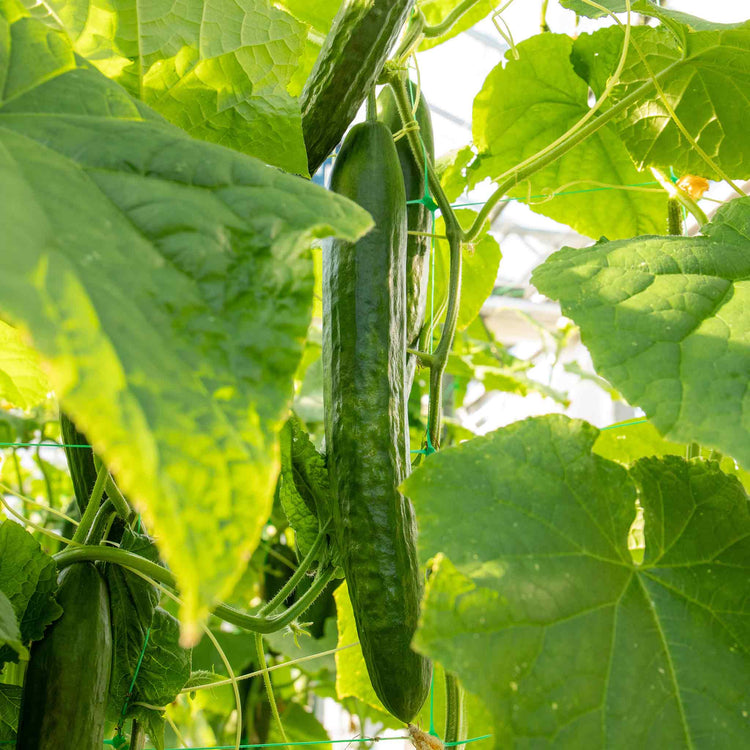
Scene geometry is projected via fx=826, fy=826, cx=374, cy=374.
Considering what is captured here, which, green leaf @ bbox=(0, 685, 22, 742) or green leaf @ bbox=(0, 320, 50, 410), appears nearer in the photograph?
green leaf @ bbox=(0, 685, 22, 742)

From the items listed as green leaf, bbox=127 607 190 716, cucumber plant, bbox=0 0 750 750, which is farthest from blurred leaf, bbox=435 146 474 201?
green leaf, bbox=127 607 190 716

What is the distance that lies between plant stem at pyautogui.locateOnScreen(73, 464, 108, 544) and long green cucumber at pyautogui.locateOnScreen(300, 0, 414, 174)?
1.24 feet

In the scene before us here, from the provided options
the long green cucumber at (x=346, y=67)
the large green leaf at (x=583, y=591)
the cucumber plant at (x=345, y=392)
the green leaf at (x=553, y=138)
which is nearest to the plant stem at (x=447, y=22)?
the cucumber plant at (x=345, y=392)

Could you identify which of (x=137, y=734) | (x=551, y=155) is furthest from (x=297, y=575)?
(x=551, y=155)

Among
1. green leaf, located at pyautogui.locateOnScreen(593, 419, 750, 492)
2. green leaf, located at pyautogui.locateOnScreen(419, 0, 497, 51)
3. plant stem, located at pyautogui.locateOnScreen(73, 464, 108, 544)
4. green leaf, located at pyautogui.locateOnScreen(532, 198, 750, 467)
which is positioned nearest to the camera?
green leaf, located at pyautogui.locateOnScreen(532, 198, 750, 467)

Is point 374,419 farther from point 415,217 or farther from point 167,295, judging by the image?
point 167,295

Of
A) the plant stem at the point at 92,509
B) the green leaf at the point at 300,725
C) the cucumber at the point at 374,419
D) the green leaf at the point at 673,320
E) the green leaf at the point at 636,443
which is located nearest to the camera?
the green leaf at the point at 673,320

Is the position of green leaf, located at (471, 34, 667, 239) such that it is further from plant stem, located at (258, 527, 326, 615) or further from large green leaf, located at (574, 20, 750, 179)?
plant stem, located at (258, 527, 326, 615)

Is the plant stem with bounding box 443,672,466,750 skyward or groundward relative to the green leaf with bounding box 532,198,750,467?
groundward

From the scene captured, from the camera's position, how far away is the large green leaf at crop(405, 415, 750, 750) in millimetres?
565

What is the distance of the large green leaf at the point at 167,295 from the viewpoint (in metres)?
0.29

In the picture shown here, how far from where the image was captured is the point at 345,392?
2.56 ft

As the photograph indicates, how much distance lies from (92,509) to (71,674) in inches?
6.4

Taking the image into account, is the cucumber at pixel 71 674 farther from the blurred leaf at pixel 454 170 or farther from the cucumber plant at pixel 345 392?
the blurred leaf at pixel 454 170
